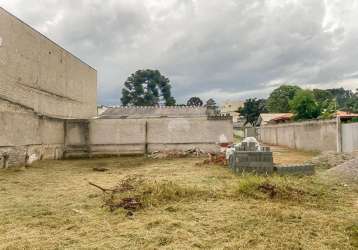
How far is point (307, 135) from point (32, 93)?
1540 cm

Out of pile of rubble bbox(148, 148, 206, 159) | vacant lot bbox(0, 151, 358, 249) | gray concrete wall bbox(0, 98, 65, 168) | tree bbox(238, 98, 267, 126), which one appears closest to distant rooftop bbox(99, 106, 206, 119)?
pile of rubble bbox(148, 148, 206, 159)

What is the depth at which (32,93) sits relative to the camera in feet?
49.2

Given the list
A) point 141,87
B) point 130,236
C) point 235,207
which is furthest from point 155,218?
point 141,87

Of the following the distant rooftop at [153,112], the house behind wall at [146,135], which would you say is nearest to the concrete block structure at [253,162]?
the house behind wall at [146,135]

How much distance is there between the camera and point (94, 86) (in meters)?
24.0

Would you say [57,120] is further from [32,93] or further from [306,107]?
[306,107]

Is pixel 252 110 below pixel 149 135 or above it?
above

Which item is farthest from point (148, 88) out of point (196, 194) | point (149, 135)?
point (196, 194)

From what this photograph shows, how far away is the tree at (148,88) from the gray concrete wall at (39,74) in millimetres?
24753

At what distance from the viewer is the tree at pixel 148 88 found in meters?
46.8

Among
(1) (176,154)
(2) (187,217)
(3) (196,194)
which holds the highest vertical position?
(1) (176,154)

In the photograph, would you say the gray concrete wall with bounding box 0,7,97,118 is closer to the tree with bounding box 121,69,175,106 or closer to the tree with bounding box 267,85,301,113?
the tree with bounding box 121,69,175,106

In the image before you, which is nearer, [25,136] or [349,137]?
[25,136]

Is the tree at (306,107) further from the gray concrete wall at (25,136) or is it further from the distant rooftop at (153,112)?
the gray concrete wall at (25,136)
